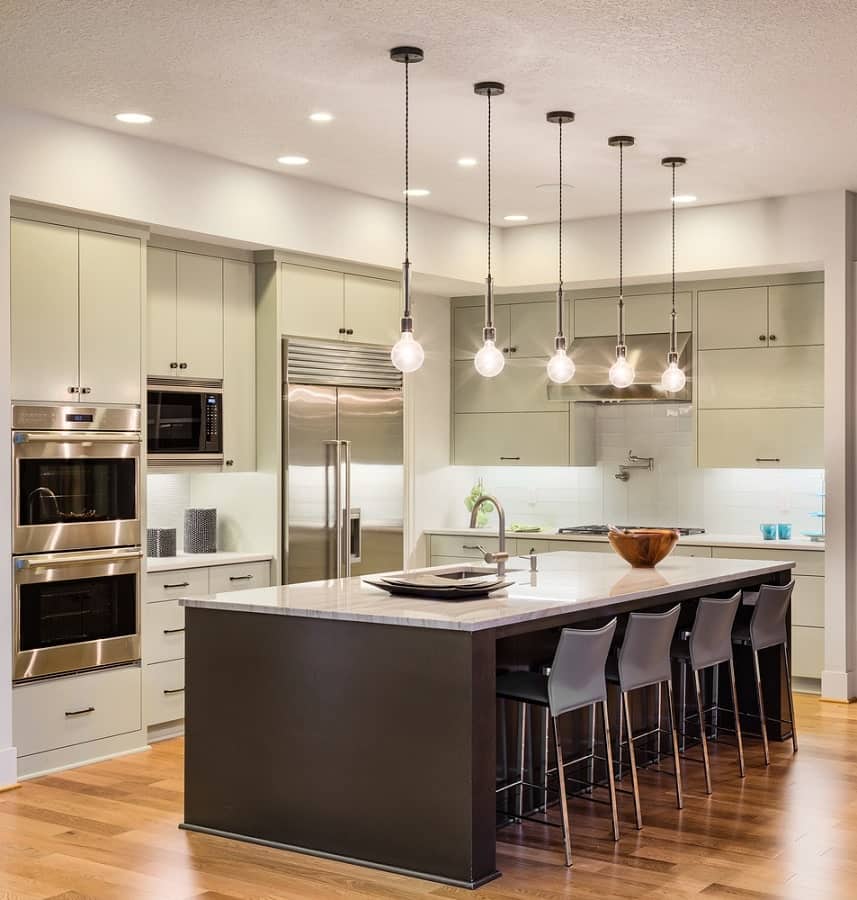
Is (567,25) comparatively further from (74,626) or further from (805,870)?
(74,626)

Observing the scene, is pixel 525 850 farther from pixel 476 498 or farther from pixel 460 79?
pixel 476 498

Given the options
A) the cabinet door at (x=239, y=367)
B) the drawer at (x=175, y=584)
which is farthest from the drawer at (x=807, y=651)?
the drawer at (x=175, y=584)

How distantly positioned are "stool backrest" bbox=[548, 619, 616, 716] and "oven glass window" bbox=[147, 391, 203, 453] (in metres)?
2.75

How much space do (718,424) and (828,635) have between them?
1.50 m

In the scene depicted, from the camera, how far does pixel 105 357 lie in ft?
19.2

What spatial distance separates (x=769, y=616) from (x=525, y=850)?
201 cm

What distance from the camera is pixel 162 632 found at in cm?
623

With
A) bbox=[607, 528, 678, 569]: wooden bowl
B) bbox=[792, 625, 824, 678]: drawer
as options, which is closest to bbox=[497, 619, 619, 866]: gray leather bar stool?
bbox=[607, 528, 678, 569]: wooden bowl

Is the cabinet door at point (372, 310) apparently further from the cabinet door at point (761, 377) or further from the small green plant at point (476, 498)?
the cabinet door at point (761, 377)

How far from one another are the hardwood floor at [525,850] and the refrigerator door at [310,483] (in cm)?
164

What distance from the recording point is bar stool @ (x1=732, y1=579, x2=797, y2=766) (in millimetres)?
5785

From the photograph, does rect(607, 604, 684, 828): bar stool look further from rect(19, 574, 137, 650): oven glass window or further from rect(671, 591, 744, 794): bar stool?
rect(19, 574, 137, 650): oven glass window

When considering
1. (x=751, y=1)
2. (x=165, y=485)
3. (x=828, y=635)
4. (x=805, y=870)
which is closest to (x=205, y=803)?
(x=805, y=870)

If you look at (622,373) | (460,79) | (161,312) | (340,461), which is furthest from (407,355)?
(340,461)
